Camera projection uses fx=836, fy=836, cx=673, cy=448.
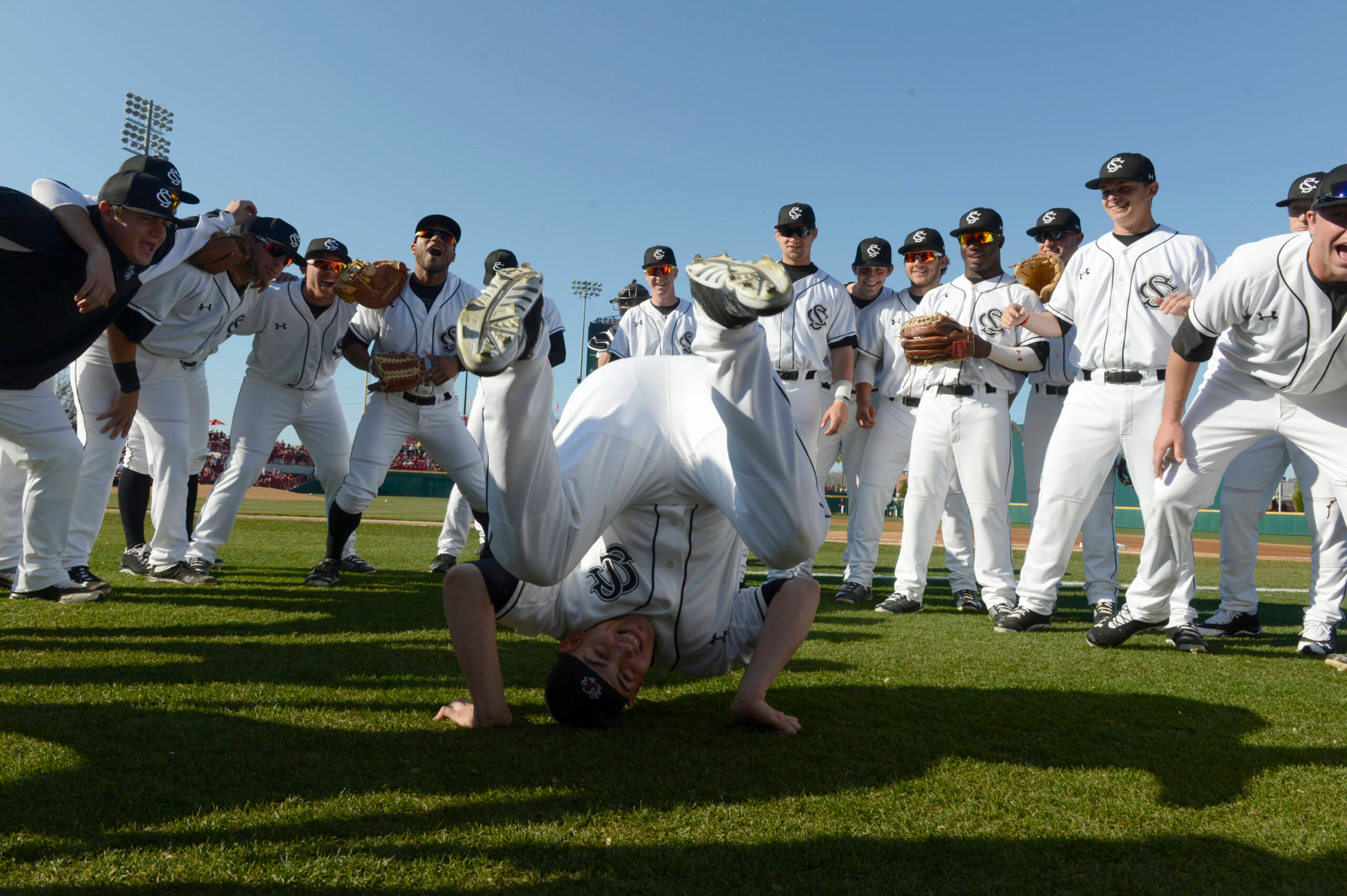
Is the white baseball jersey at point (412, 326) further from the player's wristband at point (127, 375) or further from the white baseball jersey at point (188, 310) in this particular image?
the player's wristband at point (127, 375)

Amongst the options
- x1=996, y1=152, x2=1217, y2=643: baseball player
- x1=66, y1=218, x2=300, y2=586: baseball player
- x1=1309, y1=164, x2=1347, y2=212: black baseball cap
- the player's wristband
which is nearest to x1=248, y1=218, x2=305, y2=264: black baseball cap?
x1=66, y1=218, x2=300, y2=586: baseball player

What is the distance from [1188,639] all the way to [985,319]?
88.2 inches

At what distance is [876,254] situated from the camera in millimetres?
7004

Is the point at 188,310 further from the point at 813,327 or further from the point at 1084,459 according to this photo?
the point at 1084,459

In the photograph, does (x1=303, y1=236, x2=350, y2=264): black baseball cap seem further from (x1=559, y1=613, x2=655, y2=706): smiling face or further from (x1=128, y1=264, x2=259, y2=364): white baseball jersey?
(x1=559, y1=613, x2=655, y2=706): smiling face

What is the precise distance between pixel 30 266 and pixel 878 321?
17.1ft

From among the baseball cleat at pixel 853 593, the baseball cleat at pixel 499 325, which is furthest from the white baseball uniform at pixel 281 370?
the baseball cleat at pixel 499 325

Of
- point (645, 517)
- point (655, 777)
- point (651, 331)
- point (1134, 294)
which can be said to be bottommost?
point (655, 777)

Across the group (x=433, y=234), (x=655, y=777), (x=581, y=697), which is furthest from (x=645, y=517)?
(x=433, y=234)

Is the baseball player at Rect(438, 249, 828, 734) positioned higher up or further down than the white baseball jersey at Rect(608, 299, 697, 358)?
further down

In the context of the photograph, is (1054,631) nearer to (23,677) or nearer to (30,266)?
(23,677)

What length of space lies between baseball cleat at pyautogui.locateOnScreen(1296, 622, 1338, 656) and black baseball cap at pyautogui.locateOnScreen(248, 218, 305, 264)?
21.4 ft

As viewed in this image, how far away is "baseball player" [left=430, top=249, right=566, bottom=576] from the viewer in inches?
245

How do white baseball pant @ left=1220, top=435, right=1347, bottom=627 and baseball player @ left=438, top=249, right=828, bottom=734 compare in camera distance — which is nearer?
baseball player @ left=438, top=249, right=828, bottom=734
